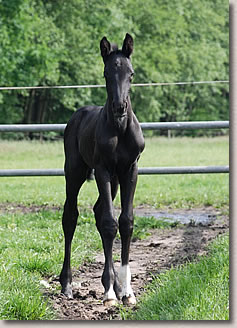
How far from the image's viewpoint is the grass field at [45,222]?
366 centimetres

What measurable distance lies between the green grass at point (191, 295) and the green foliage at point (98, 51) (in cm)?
1799

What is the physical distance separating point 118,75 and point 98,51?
23.9 meters

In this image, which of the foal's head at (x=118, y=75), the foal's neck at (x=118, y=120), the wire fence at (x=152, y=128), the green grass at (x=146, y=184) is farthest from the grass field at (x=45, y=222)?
the foal's head at (x=118, y=75)

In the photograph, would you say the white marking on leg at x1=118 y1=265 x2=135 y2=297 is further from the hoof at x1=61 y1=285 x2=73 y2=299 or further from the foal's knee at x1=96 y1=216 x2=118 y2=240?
the hoof at x1=61 y1=285 x2=73 y2=299

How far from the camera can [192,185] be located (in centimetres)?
1048

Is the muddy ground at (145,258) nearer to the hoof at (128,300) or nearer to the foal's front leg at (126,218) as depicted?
the hoof at (128,300)

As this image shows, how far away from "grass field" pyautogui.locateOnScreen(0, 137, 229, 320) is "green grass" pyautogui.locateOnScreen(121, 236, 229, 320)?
3cm

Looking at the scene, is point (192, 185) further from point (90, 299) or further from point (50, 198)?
point (90, 299)

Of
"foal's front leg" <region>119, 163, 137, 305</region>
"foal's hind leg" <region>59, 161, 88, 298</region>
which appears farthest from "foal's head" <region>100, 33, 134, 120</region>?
"foal's hind leg" <region>59, 161, 88, 298</region>

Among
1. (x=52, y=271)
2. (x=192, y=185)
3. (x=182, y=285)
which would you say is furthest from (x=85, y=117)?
(x=192, y=185)

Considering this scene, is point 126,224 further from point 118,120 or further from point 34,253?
point 34,253

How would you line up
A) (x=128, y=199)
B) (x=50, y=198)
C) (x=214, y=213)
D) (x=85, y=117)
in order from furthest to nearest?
(x=50, y=198), (x=214, y=213), (x=85, y=117), (x=128, y=199)

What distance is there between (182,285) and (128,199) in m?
0.69

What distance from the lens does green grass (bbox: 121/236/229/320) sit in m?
3.06
